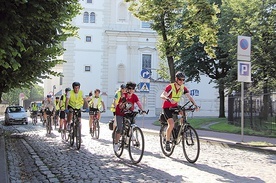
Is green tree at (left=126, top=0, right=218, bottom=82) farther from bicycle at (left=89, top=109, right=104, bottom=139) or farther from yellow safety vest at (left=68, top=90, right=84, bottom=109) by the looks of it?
yellow safety vest at (left=68, top=90, right=84, bottom=109)

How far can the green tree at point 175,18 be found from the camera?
19.8 m

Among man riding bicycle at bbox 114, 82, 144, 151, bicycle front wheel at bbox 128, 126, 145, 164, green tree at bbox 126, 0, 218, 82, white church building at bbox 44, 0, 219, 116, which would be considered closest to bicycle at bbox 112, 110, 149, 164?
bicycle front wheel at bbox 128, 126, 145, 164

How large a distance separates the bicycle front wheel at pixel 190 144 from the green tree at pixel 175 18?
11556mm

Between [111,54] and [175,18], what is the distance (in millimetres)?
34370

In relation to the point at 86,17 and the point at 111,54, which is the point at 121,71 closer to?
the point at 111,54

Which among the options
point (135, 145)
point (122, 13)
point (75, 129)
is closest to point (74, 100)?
point (75, 129)

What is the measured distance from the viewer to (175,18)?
20.9 meters

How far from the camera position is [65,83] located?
53.9 meters

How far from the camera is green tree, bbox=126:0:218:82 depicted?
65.1 feet

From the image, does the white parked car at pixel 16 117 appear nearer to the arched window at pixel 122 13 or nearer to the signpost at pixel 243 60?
the signpost at pixel 243 60

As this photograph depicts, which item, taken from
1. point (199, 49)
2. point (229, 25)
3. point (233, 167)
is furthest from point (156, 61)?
point (233, 167)

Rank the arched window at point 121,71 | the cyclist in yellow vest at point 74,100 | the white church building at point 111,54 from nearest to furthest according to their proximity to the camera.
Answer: the cyclist in yellow vest at point 74,100, the white church building at point 111,54, the arched window at point 121,71

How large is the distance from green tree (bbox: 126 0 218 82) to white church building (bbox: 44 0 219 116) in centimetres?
3246

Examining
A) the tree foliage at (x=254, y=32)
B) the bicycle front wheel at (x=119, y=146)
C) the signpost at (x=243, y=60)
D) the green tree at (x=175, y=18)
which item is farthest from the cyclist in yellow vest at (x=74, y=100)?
the tree foliage at (x=254, y=32)
